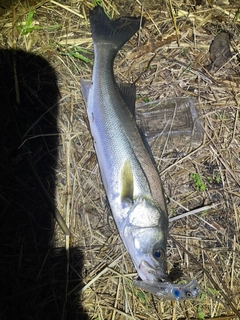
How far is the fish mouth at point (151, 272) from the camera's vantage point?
2.74 meters

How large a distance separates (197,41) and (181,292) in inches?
110

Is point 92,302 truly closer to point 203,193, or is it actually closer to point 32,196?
point 32,196

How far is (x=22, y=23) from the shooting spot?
3.61 meters

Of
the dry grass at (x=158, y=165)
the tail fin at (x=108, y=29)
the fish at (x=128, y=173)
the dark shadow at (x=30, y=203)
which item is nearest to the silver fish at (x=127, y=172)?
the fish at (x=128, y=173)

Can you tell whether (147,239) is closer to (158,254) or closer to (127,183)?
(158,254)

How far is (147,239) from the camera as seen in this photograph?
2791mm

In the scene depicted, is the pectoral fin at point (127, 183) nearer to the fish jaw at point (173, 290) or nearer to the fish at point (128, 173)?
the fish at point (128, 173)

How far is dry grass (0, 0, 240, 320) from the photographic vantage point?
3156 mm

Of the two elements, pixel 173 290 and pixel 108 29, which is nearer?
pixel 173 290

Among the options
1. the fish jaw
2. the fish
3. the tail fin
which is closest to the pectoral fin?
the fish

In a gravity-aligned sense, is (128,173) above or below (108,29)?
below

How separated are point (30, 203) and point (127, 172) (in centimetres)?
106

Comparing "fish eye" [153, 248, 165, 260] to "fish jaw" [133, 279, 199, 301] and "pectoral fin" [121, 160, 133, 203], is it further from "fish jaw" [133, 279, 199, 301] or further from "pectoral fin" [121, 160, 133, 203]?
"pectoral fin" [121, 160, 133, 203]

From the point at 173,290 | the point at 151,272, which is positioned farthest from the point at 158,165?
the point at 173,290
